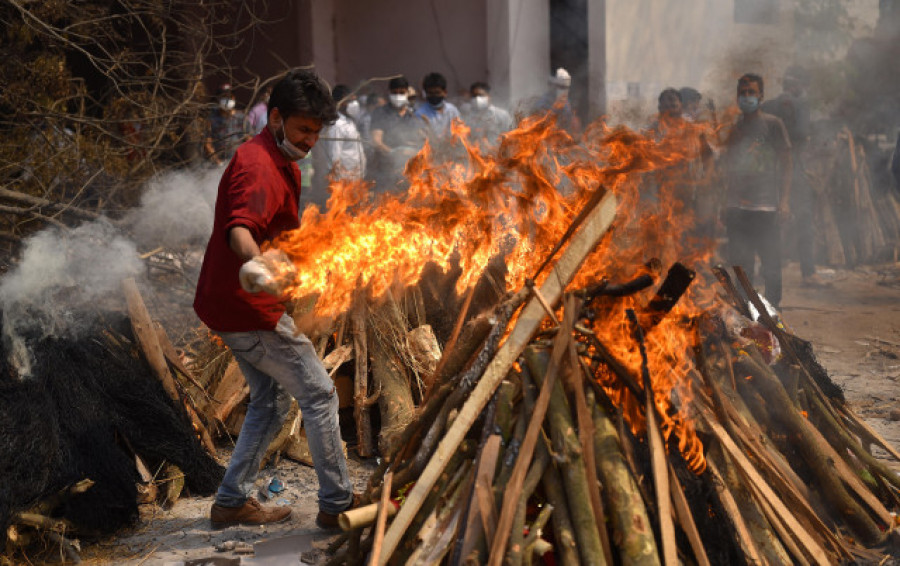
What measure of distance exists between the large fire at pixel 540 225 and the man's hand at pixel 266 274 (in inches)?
3.3

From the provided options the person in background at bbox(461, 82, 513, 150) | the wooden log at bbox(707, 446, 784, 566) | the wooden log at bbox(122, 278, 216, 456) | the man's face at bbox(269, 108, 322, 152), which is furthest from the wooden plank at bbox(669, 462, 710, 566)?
the person in background at bbox(461, 82, 513, 150)

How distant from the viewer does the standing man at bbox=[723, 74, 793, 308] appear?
831 cm

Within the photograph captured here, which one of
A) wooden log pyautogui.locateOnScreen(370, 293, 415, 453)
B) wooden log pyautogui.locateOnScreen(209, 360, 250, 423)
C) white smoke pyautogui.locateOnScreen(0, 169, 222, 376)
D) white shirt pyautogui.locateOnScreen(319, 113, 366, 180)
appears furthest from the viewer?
white shirt pyautogui.locateOnScreen(319, 113, 366, 180)

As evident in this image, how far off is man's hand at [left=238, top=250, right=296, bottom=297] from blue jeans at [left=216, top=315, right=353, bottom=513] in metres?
0.61

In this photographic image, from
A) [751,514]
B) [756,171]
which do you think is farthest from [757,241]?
[751,514]

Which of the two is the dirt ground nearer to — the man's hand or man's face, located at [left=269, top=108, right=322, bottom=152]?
the man's hand

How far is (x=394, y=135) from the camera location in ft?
36.1

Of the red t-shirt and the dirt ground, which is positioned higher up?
the red t-shirt

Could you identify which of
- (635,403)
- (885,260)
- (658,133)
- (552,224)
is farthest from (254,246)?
(885,260)

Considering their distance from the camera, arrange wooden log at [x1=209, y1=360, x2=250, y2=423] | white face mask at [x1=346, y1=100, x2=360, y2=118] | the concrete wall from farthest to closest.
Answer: the concrete wall < white face mask at [x1=346, y1=100, x2=360, y2=118] < wooden log at [x1=209, y1=360, x2=250, y2=423]

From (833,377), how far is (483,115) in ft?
20.7

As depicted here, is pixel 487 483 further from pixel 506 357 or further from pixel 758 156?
pixel 758 156

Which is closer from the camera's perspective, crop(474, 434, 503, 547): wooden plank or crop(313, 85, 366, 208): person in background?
crop(474, 434, 503, 547): wooden plank

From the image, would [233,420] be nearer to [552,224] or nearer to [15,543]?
[15,543]
